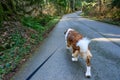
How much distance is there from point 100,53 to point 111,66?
1882 millimetres

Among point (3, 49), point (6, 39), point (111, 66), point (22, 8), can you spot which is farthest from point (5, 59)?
point (22, 8)

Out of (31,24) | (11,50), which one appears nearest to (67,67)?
(11,50)

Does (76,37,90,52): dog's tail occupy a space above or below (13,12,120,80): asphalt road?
above

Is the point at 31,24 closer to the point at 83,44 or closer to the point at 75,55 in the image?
the point at 75,55

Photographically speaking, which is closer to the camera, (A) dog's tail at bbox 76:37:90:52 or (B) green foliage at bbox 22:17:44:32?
(A) dog's tail at bbox 76:37:90:52

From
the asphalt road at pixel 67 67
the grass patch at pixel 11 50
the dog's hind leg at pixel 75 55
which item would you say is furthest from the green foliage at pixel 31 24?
the dog's hind leg at pixel 75 55

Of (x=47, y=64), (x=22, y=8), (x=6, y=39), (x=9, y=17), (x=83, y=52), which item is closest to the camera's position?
(x=83, y=52)

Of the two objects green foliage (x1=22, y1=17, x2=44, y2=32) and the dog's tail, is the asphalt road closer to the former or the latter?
the dog's tail

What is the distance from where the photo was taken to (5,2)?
1435 cm

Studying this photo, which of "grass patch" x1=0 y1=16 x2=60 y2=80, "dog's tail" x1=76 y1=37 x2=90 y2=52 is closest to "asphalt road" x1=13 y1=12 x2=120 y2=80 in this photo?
"grass patch" x1=0 y1=16 x2=60 y2=80

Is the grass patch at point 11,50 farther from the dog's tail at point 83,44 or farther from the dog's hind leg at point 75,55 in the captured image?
the dog's tail at point 83,44

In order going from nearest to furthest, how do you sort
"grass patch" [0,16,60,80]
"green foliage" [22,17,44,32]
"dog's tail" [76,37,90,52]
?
"dog's tail" [76,37,90,52]
"grass patch" [0,16,60,80]
"green foliage" [22,17,44,32]

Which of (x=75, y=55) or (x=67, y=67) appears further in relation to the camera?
(x=75, y=55)

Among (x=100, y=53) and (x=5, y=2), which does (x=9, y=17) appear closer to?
(x=5, y=2)
